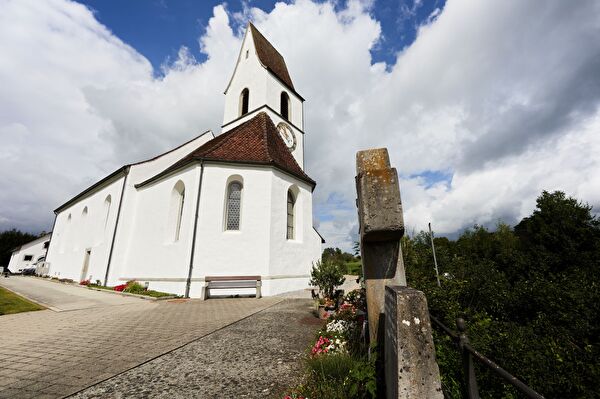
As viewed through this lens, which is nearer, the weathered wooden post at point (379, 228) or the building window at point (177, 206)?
the weathered wooden post at point (379, 228)

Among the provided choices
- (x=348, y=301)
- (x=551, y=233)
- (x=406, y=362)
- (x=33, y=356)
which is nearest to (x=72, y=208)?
(x=33, y=356)

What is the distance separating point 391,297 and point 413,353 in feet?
1.54

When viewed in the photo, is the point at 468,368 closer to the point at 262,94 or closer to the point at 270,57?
the point at 262,94

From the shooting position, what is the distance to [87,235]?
64.9ft

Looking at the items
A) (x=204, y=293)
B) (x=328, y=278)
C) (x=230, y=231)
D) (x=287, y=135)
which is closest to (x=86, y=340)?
(x=204, y=293)

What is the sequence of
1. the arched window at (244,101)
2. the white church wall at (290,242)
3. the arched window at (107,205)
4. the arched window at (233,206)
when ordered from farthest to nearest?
the arched window at (244,101) → the arched window at (107,205) → the arched window at (233,206) → the white church wall at (290,242)

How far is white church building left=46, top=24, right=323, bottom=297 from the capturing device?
450 inches

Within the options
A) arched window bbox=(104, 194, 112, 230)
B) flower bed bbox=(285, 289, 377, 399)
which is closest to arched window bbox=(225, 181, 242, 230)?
flower bed bbox=(285, 289, 377, 399)

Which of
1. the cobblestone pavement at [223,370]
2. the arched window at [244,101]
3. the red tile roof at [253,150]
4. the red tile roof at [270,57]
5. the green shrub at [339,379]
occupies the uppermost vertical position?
the red tile roof at [270,57]

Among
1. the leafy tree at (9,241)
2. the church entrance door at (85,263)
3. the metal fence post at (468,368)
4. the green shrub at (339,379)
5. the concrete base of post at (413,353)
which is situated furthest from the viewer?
the leafy tree at (9,241)

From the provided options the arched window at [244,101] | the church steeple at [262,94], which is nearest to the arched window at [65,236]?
the church steeple at [262,94]

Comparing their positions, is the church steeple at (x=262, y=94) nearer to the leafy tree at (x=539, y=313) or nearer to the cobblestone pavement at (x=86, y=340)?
the leafy tree at (x=539, y=313)

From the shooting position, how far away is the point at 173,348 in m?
4.41

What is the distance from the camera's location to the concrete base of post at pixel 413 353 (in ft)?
6.32
